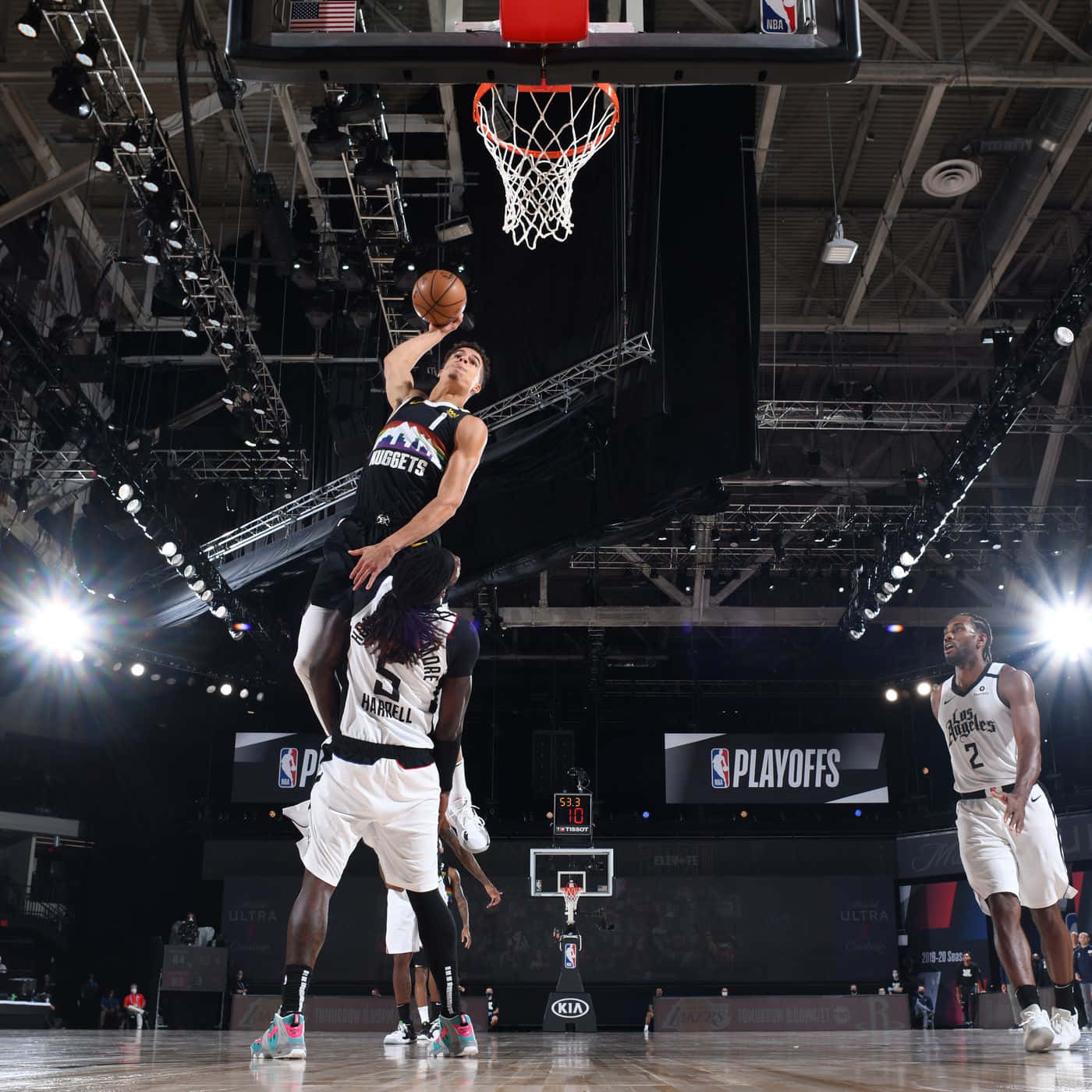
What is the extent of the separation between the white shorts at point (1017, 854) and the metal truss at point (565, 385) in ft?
21.5

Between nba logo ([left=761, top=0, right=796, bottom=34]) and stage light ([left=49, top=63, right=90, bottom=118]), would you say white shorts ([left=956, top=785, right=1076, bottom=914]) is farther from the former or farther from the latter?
stage light ([left=49, top=63, right=90, bottom=118])

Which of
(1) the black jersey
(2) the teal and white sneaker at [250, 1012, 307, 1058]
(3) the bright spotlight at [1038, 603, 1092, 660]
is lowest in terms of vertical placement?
(2) the teal and white sneaker at [250, 1012, 307, 1058]

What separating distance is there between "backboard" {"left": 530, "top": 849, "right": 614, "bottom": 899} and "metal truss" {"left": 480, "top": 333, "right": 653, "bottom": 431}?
8.70 m

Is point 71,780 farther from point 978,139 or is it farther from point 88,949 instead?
point 978,139

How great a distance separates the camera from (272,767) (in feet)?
68.4

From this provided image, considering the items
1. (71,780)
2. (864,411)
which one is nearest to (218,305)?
(864,411)

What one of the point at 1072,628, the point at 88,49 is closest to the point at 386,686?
the point at 88,49

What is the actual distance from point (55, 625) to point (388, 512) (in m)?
12.6

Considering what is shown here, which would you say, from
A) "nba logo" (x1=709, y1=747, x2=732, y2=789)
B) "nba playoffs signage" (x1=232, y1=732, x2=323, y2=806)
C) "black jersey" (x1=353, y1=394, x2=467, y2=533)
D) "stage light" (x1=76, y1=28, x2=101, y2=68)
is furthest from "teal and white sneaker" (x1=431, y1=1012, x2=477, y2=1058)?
"nba logo" (x1=709, y1=747, x2=732, y2=789)

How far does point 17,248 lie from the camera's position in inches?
497

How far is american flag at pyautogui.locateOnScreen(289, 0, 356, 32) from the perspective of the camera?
11.4ft

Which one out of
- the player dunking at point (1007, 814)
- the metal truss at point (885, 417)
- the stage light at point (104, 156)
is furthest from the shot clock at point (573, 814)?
the player dunking at point (1007, 814)

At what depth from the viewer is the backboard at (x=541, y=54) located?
335cm

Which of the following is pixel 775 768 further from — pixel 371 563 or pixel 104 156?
pixel 371 563
